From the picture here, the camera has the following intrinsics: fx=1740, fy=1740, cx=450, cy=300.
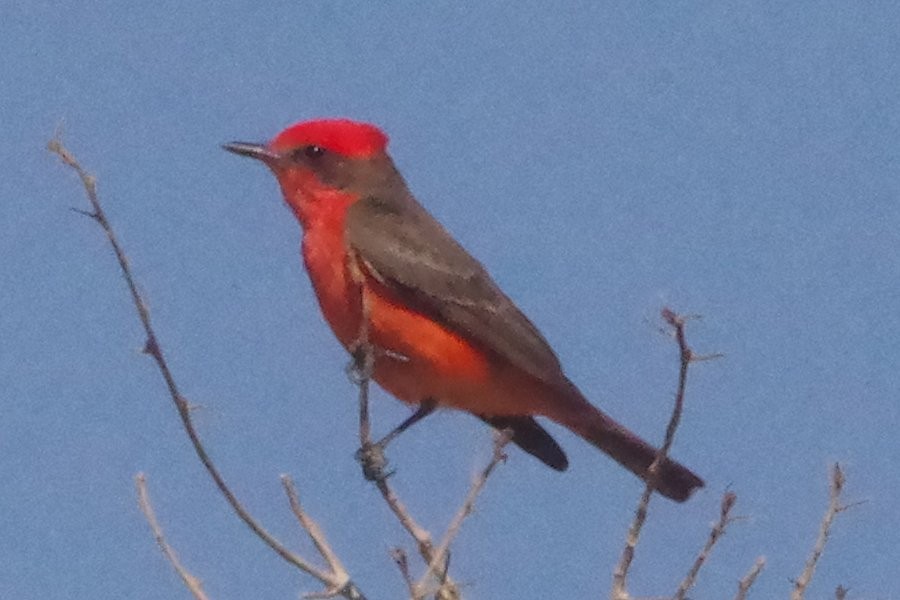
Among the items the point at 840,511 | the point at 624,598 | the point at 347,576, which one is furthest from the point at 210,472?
the point at 840,511

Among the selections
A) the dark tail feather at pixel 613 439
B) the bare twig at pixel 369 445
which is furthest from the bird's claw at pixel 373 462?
the dark tail feather at pixel 613 439

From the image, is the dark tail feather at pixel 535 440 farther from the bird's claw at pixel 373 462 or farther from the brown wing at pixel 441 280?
the bird's claw at pixel 373 462

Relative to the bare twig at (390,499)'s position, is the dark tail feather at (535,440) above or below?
above

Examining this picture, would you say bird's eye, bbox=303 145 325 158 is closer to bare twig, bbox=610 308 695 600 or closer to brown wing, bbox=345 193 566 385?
brown wing, bbox=345 193 566 385

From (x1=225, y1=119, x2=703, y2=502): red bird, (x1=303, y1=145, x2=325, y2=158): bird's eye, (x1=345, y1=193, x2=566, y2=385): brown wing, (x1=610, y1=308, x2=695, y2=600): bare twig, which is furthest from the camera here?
(x1=303, y1=145, x2=325, y2=158): bird's eye

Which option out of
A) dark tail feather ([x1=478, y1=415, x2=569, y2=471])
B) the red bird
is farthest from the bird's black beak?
dark tail feather ([x1=478, y1=415, x2=569, y2=471])

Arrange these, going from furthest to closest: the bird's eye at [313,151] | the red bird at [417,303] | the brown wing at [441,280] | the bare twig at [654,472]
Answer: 1. the bird's eye at [313,151]
2. the brown wing at [441,280]
3. the red bird at [417,303]
4. the bare twig at [654,472]

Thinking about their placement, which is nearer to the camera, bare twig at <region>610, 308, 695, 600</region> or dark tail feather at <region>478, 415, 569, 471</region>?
bare twig at <region>610, 308, 695, 600</region>

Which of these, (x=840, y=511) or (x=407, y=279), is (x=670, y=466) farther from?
(x=840, y=511)
